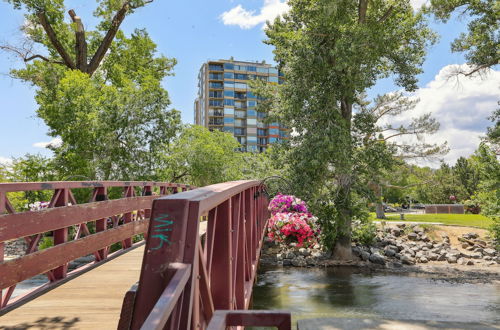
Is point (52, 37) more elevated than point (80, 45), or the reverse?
point (52, 37)

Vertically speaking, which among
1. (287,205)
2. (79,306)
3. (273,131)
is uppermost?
(273,131)

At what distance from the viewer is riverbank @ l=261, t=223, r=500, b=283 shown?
18.4 m

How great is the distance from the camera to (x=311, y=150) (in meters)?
15.4

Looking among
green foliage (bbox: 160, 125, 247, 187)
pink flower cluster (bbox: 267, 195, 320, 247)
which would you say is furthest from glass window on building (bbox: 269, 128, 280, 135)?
pink flower cluster (bbox: 267, 195, 320, 247)

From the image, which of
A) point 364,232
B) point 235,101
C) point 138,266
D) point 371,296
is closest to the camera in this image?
point 138,266

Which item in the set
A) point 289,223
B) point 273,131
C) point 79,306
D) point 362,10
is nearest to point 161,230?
point 79,306

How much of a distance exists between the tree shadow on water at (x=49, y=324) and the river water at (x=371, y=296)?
→ 318 inches

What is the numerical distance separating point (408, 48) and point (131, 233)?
14991 mm

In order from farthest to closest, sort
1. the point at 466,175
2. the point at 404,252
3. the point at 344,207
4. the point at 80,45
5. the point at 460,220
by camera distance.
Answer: the point at 466,175 < the point at 460,220 < the point at 404,252 < the point at 80,45 < the point at 344,207

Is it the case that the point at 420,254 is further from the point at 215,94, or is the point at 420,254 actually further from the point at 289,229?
the point at 215,94

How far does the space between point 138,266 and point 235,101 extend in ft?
243

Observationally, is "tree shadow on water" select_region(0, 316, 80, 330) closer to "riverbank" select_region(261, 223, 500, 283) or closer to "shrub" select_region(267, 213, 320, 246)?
"shrub" select_region(267, 213, 320, 246)

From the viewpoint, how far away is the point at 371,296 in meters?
13.6

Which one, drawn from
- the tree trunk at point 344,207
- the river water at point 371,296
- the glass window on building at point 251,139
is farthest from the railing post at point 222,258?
the glass window on building at point 251,139
